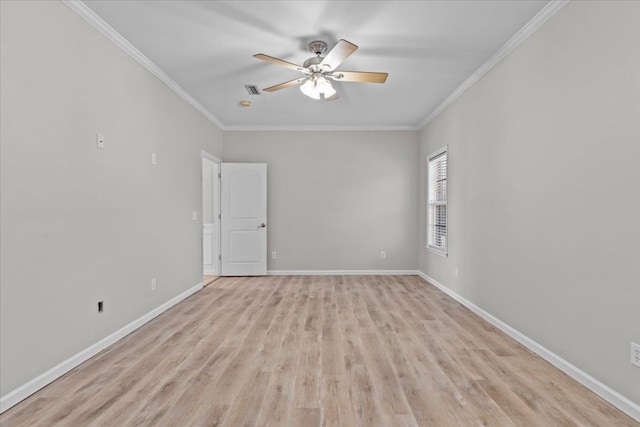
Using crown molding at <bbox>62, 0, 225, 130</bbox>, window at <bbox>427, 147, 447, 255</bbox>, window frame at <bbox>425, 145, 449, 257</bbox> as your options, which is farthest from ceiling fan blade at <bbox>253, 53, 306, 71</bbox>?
window at <bbox>427, 147, 447, 255</bbox>

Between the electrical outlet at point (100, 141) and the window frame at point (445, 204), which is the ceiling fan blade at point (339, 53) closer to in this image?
the electrical outlet at point (100, 141)

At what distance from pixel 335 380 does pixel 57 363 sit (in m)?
1.87

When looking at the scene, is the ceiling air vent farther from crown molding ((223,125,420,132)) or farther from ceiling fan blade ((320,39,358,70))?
Result: crown molding ((223,125,420,132))

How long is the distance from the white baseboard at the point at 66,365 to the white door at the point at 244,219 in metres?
2.30

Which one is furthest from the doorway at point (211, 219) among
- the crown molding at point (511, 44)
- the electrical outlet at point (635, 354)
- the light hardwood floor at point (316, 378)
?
the electrical outlet at point (635, 354)

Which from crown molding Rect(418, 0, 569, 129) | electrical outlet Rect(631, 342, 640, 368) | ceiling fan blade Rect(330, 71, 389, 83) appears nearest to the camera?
electrical outlet Rect(631, 342, 640, 368)

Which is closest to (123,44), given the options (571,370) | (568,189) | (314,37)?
(314,37)

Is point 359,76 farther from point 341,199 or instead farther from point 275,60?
point 341,199

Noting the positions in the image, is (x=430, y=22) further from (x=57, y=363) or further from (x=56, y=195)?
(x=57, y=363)

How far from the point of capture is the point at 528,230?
2.89m

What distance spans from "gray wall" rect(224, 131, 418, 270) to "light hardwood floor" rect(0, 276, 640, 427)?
95.8 inches

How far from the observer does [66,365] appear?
7.91 feet

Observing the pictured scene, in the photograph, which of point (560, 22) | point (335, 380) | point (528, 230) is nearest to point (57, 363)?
point (335, 380)

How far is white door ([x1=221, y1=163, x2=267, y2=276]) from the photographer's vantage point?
6066mm
